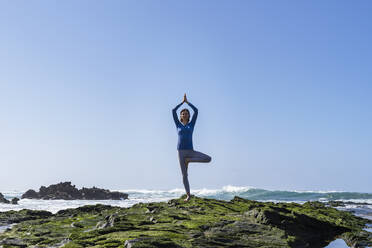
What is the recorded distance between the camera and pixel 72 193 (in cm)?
6112

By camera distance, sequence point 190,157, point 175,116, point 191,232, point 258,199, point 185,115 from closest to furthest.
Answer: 1. point 191,232
2. point 190,157
3. point 185,115
4. point 175,116
5. point 258,199

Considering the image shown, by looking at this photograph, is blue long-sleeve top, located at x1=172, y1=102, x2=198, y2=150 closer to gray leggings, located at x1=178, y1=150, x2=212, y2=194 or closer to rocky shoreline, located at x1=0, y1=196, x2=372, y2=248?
gray leggings, located at x1=178, y1=150, x2=212, y2=194

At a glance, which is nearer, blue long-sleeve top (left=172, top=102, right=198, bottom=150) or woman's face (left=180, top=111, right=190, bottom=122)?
blue long-sleeve top (left=172, top=102, right=198, bottom=150)

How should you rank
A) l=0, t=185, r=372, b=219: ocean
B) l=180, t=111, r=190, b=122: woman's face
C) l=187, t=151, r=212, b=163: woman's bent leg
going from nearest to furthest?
l=187, t=151, r=212, b=163: woman's bent leg < l=180, t=111, r=190, b=122: woman's face < l=0, t=185, r=372, b=219: ocean

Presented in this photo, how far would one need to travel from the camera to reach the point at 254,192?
79062mm

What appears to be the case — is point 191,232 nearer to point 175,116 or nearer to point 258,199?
point 175,116

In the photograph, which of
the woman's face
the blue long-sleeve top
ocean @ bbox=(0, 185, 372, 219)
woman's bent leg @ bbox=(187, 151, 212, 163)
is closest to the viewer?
woman's bent leg @ bbox=(187, 151, 212, 163)

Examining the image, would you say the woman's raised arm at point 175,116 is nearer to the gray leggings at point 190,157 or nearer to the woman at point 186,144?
the woman at point 186,144

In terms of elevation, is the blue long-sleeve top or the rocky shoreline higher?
the blue long-sleeve top

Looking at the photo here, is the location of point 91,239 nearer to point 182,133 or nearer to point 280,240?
point 280,240

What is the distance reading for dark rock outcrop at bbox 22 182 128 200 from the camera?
60938mm

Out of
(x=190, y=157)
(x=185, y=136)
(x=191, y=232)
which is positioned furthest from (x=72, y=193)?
(x=191, y=232)

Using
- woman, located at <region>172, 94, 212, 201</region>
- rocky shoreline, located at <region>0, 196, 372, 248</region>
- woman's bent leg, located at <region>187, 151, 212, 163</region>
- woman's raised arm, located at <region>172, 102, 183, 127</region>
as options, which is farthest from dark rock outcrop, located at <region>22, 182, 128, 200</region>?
woman's bent leg, located at <region>187, 151, 212, 163</region>

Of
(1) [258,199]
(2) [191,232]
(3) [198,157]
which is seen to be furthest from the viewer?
(1) [258,199]
